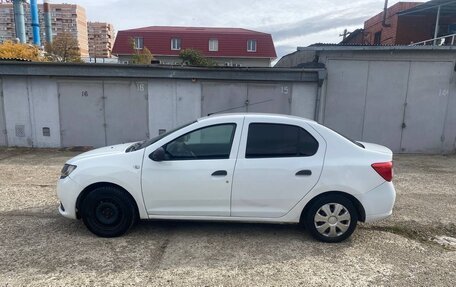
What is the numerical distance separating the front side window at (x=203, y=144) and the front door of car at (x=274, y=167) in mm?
202

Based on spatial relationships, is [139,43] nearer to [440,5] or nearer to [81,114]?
[81,114]

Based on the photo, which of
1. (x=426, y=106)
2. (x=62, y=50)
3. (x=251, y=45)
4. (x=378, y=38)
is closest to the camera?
(x=426, y=106)

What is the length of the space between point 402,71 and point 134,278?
32.7 ft

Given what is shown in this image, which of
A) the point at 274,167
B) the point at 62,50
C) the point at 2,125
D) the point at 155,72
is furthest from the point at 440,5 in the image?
the point at 62,50

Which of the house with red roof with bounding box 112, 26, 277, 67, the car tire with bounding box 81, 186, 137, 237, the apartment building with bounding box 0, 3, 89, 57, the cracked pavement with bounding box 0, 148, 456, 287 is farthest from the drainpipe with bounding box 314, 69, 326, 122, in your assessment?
the apartment building with bounding box 0, 3, 89, 57

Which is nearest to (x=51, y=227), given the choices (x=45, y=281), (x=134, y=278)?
(x=45, y=281)

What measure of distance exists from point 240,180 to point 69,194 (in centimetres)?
211

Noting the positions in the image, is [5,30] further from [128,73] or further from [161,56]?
[128,73]

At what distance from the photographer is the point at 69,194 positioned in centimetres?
375

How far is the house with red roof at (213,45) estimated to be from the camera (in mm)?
36844

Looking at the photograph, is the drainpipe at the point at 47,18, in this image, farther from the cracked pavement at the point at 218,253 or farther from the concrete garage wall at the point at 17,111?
the cracked pavement at the point at 218,253

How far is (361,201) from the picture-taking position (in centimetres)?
367

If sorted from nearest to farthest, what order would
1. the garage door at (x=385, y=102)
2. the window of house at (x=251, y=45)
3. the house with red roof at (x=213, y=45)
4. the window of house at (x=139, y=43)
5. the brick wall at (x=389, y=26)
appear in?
1. the garage door at (x=385, y=102)
2. the brick wall at (x=389, y=26)
3. the window of house at (x=139, y=43)
4. the house with red roof at (x=213, y=45)
5. the window of house at (x=251, y=45)

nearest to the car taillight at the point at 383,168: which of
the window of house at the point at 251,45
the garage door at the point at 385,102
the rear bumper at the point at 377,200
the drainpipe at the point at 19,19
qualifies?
the rear bumper at the point at 377,200
